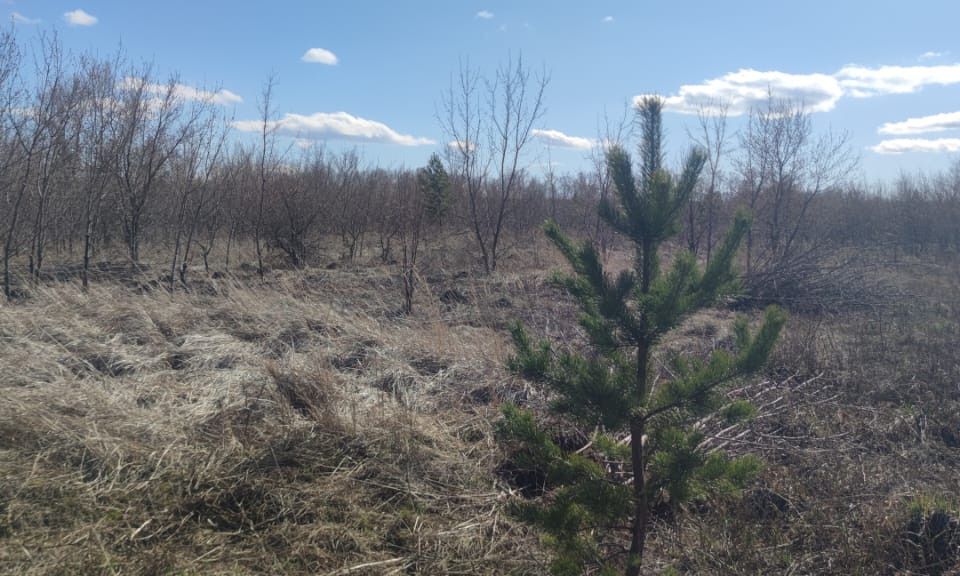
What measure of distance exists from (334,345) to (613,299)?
3749mm

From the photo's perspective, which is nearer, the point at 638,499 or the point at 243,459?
the point at 638,499

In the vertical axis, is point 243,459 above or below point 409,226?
below

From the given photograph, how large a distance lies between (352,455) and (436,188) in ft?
43.2

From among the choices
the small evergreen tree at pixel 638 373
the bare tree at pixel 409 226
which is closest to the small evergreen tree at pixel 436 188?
the bare tree at pixel 409 226

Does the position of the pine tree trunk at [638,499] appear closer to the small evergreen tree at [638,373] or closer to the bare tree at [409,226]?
the small evergreen tree at [638,373]

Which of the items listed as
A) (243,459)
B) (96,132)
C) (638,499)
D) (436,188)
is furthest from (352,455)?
(436,188)

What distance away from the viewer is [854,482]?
3488 mm

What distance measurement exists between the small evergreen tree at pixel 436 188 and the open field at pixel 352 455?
32.5 ft

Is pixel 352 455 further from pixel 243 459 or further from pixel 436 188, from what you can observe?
pixel 436 188

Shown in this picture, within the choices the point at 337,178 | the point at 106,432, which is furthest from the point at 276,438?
the point at 337,178

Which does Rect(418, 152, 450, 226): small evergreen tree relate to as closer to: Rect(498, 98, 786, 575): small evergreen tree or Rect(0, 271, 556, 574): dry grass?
Rect(0, 271, 556, 574): dry grass

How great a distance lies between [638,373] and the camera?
236cm

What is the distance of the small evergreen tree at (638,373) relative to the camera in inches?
84.0

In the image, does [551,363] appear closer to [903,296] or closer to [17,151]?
[903,296]
